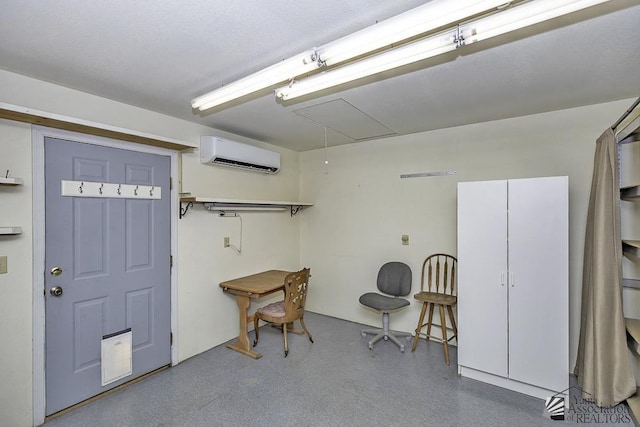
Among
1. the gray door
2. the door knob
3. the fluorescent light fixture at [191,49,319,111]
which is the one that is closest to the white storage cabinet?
the fluorescent light fixture at [191,49,319,111]

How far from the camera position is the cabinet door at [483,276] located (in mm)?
2650

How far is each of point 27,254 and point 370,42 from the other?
8.79ft

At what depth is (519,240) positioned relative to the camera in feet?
8.46

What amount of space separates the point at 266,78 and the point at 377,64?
2.19ft

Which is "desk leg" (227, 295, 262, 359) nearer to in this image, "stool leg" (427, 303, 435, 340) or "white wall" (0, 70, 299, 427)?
"white wall" (0, 70, 299, 427)

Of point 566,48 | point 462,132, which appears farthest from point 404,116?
point 566,48

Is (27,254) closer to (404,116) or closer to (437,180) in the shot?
(404,116)

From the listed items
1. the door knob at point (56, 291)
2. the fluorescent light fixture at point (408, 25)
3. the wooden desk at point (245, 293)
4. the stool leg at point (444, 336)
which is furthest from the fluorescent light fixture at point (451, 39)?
the stool leg at point (444, 336)

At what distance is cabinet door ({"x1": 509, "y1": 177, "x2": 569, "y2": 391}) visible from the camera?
95.2 inches

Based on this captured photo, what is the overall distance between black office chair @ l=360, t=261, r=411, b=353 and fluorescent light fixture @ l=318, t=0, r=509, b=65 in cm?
263

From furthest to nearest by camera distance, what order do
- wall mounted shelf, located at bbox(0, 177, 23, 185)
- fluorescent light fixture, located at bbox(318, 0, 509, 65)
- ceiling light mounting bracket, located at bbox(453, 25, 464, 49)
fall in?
wall mounted shelf, located at bbox(0, 177, 23, 185), ceiling light mounting bracket, located at bbox(453, 25, 464, 49), fluorescent light fixture, located at bbox(318, 0, 509, 65)

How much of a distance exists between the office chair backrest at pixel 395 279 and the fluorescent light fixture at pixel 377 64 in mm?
2457

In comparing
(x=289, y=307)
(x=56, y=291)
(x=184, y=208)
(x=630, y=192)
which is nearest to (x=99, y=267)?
(x=56, y=291)

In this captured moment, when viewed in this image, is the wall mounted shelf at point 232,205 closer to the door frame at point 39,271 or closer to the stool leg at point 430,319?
the door frame at point 39,271
